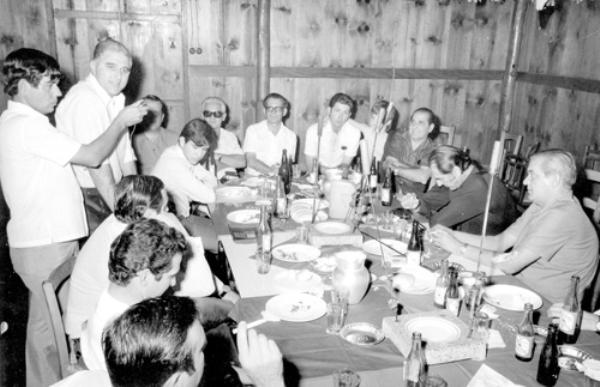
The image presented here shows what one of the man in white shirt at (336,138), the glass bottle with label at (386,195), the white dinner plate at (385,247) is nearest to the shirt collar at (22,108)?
the white dinner plate at (385,247)

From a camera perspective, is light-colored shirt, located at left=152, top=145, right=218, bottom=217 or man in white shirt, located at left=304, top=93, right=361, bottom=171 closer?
light-colored shirt, located at left=152, top=145, right=218, bottom=217

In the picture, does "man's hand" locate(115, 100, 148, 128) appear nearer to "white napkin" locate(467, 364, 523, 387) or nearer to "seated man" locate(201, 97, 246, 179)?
"seated man" locate(201, 97, 246, 179)

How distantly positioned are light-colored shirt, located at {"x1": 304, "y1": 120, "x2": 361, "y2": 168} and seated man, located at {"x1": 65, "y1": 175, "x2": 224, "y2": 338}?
2.96 metres

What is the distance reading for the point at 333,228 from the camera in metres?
3.26

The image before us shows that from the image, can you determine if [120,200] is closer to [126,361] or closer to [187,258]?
[187,258]

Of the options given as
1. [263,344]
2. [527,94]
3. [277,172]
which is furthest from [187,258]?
[527,94]

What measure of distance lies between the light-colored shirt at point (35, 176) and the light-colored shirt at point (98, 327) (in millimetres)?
1210

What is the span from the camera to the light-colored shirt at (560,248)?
8.91ft

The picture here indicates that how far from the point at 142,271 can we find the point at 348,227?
1.54m

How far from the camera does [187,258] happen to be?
2.69 m

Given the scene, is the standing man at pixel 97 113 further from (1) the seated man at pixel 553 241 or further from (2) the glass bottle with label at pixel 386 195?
(1) the seated man at pixel 553 241

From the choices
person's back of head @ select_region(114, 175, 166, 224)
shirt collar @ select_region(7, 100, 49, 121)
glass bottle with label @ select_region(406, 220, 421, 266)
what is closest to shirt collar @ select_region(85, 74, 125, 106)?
shirt collar @ select_region(7, 100, 49, 121)

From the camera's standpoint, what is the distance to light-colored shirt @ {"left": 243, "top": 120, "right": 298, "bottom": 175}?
17.9 ft

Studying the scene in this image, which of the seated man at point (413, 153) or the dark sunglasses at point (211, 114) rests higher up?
A: the dark sunglasses at point (211, 114)
